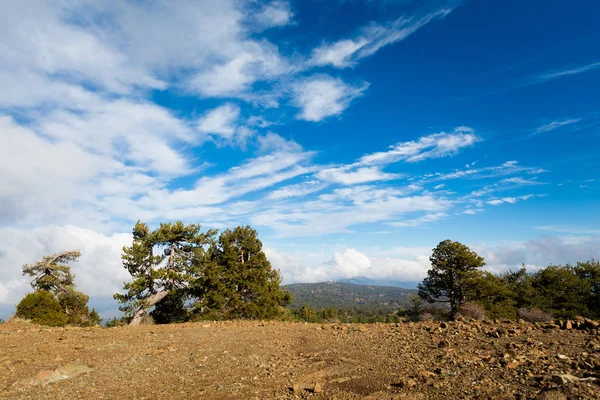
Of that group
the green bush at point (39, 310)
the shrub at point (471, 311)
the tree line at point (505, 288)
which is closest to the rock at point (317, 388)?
the green bush at point (39, 310)

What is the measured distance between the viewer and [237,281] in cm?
2420

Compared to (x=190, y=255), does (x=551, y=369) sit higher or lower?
lower

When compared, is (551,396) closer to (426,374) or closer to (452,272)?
(426,374)

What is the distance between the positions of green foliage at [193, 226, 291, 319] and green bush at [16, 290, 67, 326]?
810 centimetres

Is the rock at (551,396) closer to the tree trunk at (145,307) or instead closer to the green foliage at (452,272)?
the tree trunk at (145,307)

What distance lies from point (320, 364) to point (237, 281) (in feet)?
57.5

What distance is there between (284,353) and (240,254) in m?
17.5

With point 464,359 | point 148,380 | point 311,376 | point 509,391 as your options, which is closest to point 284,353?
point 311,376

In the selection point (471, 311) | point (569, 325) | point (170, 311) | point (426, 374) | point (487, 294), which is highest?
point (569, 325)

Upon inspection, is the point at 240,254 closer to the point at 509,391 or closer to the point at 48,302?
the point at 48,302

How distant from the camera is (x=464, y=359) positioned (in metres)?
6.71

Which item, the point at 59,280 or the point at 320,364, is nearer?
the point at 320,364

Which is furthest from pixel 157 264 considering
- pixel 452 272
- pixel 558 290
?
pixel 558 290

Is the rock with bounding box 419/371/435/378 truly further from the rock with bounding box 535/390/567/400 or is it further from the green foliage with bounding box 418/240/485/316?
the green foliage with bounding box 418/240/485/316
